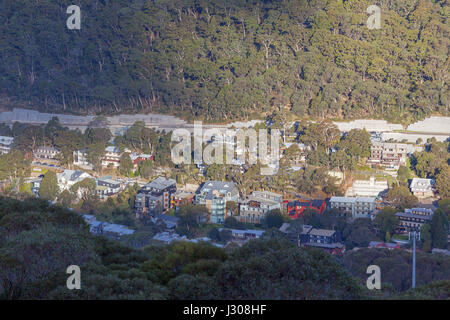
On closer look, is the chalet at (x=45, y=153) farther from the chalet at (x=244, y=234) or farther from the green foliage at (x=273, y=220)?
the green foliage at (x=273, y=220)

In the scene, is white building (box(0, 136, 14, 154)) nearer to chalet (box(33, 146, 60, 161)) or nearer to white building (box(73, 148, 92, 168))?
chalet (box(33, 146, 60, 161))

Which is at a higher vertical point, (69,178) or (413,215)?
(69,178)

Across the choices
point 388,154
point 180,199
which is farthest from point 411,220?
point 180,199

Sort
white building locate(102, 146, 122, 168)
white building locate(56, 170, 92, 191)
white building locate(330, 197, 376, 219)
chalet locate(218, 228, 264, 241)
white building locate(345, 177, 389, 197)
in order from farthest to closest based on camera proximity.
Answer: white building locate(102, 146, 122, 168)
white building locate(56, 170, 92, 191)
white building locate(345, 177, 389, 197)
white building locate(330, 197, 376, 219)
chalet locate(218, 228, 264, 241)

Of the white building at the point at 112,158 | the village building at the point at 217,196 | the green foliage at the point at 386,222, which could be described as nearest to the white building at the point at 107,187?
the white building at the point at 112,158

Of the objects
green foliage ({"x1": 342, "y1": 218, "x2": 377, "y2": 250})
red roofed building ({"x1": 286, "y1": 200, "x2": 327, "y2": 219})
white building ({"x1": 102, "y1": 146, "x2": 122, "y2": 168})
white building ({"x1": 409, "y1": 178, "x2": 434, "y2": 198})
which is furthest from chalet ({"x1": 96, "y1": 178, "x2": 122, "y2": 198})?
white building ({"x1": 409, "y1": 178, "x2": 434, "y2": 198})

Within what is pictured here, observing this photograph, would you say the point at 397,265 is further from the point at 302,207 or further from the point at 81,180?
the point at 81,180
